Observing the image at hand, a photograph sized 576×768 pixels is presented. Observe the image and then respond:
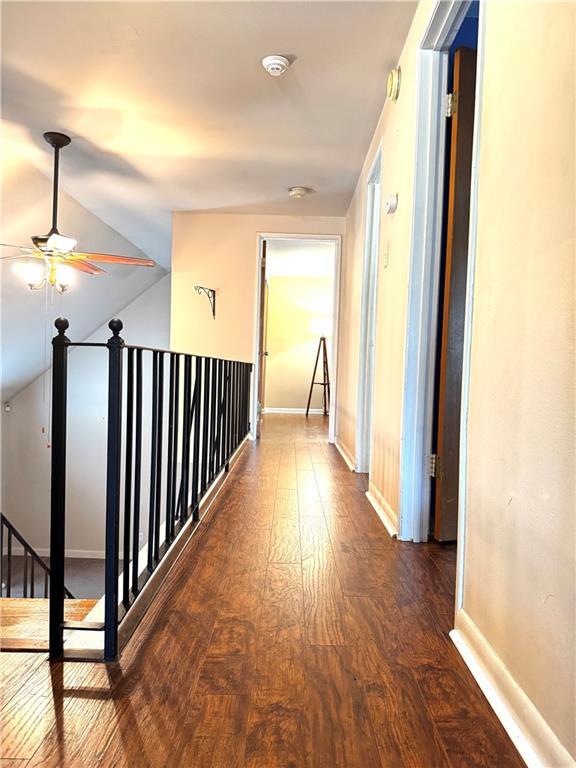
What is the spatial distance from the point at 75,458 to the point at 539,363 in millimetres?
7923

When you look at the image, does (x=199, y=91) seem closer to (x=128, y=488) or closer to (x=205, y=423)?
(x=205, y=423)

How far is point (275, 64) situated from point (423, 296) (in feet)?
4.55

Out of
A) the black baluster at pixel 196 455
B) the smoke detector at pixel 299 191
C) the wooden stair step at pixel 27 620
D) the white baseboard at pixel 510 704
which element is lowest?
the wooden stair step at pixel 27 620

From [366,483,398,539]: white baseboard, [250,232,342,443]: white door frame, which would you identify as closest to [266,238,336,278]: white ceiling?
[250,232,342,443]: white door frame

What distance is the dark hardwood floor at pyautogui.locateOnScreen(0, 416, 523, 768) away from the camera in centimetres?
96

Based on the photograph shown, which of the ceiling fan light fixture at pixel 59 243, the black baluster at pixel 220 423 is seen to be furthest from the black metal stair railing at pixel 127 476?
the ceiling fan light fixture at pixel 59 243

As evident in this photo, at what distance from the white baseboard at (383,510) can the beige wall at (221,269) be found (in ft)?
8.97

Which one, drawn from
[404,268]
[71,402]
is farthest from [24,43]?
[71,402]

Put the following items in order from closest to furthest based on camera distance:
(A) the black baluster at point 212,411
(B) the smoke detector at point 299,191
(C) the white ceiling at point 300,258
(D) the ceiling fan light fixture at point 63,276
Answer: (A) the black baluster at point 212,411
(D) the ceiling fan light fixture at point 63,276
(B) the smoke detector at point 299,191
(C) the white ceiling at point 300,258

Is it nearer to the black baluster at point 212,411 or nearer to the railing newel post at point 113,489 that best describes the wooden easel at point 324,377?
the black baluster at point 212,411

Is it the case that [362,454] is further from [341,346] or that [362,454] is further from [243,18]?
[243,18]

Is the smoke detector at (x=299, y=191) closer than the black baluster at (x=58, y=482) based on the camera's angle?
No

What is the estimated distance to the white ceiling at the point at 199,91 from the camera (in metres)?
2.23

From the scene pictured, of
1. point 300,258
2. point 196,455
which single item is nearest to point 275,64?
point 196,455
